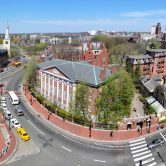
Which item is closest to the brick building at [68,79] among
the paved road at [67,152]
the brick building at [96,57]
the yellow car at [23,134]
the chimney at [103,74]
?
the chimney at [103,74]

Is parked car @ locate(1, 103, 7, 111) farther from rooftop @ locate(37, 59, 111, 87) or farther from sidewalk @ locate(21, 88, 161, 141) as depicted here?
rooftop @ locate(37, 59, 111, 87)

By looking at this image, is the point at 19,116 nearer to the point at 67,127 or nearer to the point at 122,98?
the point at 67,127

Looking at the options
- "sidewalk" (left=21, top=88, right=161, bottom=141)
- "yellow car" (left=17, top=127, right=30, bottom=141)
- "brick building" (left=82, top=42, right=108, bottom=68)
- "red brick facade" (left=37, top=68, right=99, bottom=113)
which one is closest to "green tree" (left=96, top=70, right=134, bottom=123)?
"sidewalk" (left=21, top=88, right=161, bottom=141)

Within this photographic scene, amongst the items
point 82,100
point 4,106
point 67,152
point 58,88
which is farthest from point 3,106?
point 67,152

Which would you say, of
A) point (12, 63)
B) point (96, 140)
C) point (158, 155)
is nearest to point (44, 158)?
point (96, 140)

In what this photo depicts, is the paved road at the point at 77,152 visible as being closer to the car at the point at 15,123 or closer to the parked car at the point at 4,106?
the car at the point at 15,123

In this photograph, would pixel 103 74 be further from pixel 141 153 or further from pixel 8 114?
pixel 8 114
